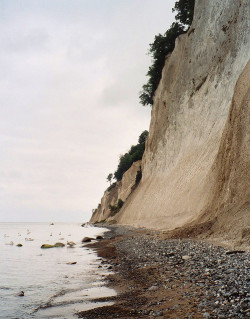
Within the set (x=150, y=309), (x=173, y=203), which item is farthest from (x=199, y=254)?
(x=173, y=203)

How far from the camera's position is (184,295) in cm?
665

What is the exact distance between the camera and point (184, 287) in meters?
7.32

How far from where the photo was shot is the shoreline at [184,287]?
562 centimetres

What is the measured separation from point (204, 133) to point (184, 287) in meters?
20.3

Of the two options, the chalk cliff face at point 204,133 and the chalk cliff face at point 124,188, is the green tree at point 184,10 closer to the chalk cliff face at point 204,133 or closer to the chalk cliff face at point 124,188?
the chalk cliff face at point 204,133

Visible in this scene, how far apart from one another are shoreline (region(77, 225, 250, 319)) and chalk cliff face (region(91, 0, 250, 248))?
10.9 feet

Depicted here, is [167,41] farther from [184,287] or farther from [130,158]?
[184,287]

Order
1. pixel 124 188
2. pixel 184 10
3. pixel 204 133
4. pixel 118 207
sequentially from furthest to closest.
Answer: pixel 124 188 < pixel 118 207 < pixel 184 10 < pixel 204 133

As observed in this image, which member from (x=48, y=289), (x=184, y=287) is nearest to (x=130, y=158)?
(x=48, y=289)

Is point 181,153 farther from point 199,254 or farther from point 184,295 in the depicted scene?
point 184,295

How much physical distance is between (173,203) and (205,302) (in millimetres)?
21379

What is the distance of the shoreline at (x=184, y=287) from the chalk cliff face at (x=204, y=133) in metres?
3.34

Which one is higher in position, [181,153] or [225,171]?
[181,153]

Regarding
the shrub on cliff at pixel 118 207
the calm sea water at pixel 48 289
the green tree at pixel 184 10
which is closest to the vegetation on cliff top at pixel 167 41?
the green tree at pixel 184 10
